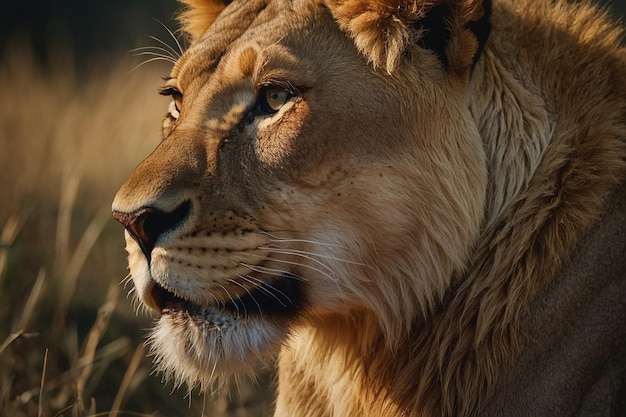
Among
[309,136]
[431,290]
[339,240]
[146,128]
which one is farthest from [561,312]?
[146,128]

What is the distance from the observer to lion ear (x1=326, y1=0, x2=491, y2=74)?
2820mm

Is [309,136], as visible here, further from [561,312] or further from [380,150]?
[561,312]

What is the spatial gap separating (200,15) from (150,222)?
1.35 meters

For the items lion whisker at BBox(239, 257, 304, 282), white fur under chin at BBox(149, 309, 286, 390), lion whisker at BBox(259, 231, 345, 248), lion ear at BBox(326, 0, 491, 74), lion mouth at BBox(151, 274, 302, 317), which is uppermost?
lion ear at BBox(326, 0, 491, 74)

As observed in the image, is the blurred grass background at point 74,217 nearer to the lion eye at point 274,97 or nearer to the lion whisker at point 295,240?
the lion whisker at point 295,240

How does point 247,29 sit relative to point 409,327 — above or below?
above

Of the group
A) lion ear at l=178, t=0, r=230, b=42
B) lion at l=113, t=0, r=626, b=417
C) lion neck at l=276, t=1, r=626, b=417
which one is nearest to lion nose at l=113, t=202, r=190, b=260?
lion at l=113, t=0, r=626, b=417

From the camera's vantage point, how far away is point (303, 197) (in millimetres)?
2803

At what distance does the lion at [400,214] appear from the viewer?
9.06ft

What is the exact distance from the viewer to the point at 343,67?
2.91 m

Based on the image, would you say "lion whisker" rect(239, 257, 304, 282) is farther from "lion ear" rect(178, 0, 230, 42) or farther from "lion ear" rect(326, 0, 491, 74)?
"lion ear" rect(178, 0, 230, 42)

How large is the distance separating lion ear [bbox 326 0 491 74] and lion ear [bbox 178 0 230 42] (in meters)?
0.94

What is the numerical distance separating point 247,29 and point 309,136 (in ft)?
1.75

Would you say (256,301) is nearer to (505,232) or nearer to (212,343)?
(212,343)
